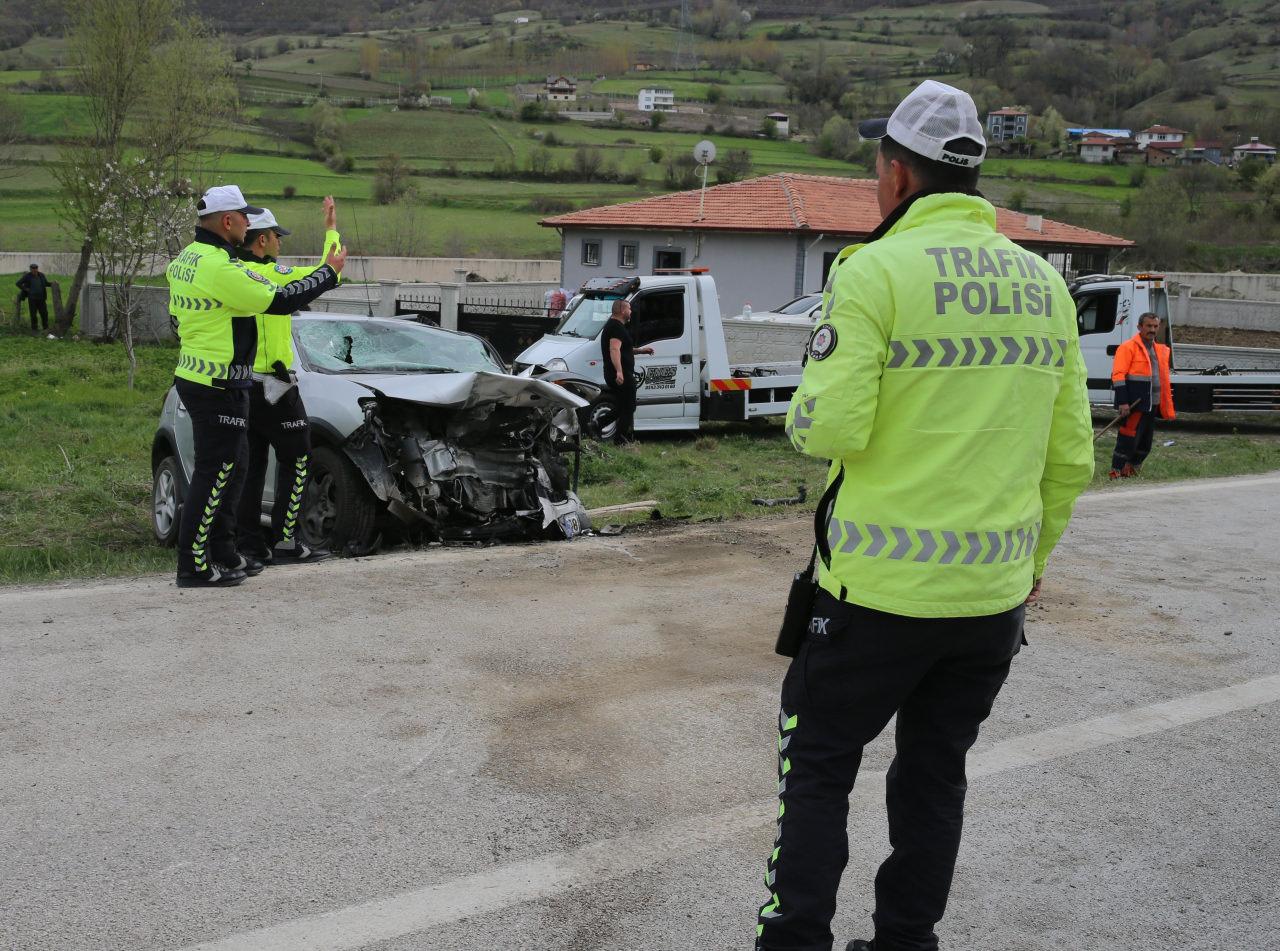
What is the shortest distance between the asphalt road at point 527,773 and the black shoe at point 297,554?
2.27ft

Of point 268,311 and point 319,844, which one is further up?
point 268,311

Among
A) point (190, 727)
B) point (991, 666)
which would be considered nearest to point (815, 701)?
point (991, 666)

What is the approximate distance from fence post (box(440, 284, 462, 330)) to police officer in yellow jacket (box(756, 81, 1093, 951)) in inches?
881

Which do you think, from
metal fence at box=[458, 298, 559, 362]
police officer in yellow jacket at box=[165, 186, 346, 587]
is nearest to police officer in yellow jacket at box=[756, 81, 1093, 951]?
police officer in yellow jacket at box=[165, 186, 346, 587]

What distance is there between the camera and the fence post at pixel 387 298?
25.9m

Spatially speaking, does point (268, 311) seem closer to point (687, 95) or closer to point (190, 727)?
point (190, 727)

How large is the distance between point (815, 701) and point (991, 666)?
43 centimetres

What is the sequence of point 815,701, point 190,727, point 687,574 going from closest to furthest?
point 815,701 → point 190,727 → point 687,574

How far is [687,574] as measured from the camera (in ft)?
24.1

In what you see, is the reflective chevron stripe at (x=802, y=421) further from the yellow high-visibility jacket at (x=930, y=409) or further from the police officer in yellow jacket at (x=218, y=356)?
the police officer in yellow jacket at (x=218, y=356)

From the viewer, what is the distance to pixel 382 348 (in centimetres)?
889

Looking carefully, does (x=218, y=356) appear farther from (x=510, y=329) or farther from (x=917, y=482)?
(x=510, y=329)

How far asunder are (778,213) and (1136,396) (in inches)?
860

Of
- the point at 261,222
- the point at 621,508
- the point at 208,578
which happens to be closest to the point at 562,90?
the point at 621,508
